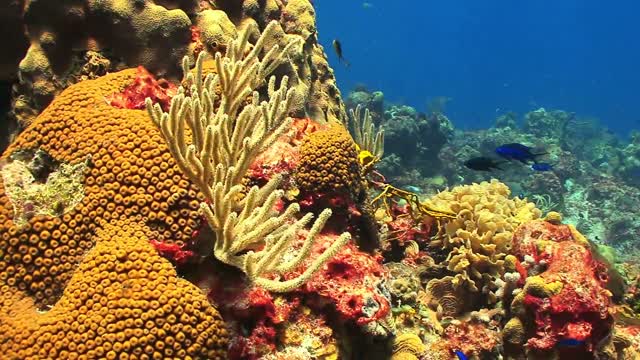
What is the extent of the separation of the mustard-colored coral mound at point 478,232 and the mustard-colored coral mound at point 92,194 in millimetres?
3021

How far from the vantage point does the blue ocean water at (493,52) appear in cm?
7206

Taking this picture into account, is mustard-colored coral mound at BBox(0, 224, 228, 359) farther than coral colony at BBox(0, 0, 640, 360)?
No

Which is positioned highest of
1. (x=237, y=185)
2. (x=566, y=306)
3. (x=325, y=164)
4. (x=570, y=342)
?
(x=566, y=306)

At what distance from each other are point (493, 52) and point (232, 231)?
126412 mm

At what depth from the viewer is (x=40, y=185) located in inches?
122

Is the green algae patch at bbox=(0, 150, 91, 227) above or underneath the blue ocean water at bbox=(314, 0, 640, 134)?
underneath

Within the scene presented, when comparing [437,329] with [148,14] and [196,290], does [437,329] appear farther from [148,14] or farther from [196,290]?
[148,14]

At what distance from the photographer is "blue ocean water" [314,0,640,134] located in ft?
236

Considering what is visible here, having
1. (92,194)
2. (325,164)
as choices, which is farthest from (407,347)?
(92,194)

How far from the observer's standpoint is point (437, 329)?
4398 millimetres

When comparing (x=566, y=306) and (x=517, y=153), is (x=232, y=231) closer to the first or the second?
(x=566, y=306)

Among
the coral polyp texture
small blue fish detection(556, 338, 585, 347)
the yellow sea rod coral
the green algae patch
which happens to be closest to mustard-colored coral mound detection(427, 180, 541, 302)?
the coral polyp texture

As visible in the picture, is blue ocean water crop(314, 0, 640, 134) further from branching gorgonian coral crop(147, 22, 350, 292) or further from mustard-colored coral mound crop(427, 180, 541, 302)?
branching gorgonian coral crop(147, 22, 350, 292)

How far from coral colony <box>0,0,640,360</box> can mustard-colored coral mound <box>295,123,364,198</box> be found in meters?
0.02
